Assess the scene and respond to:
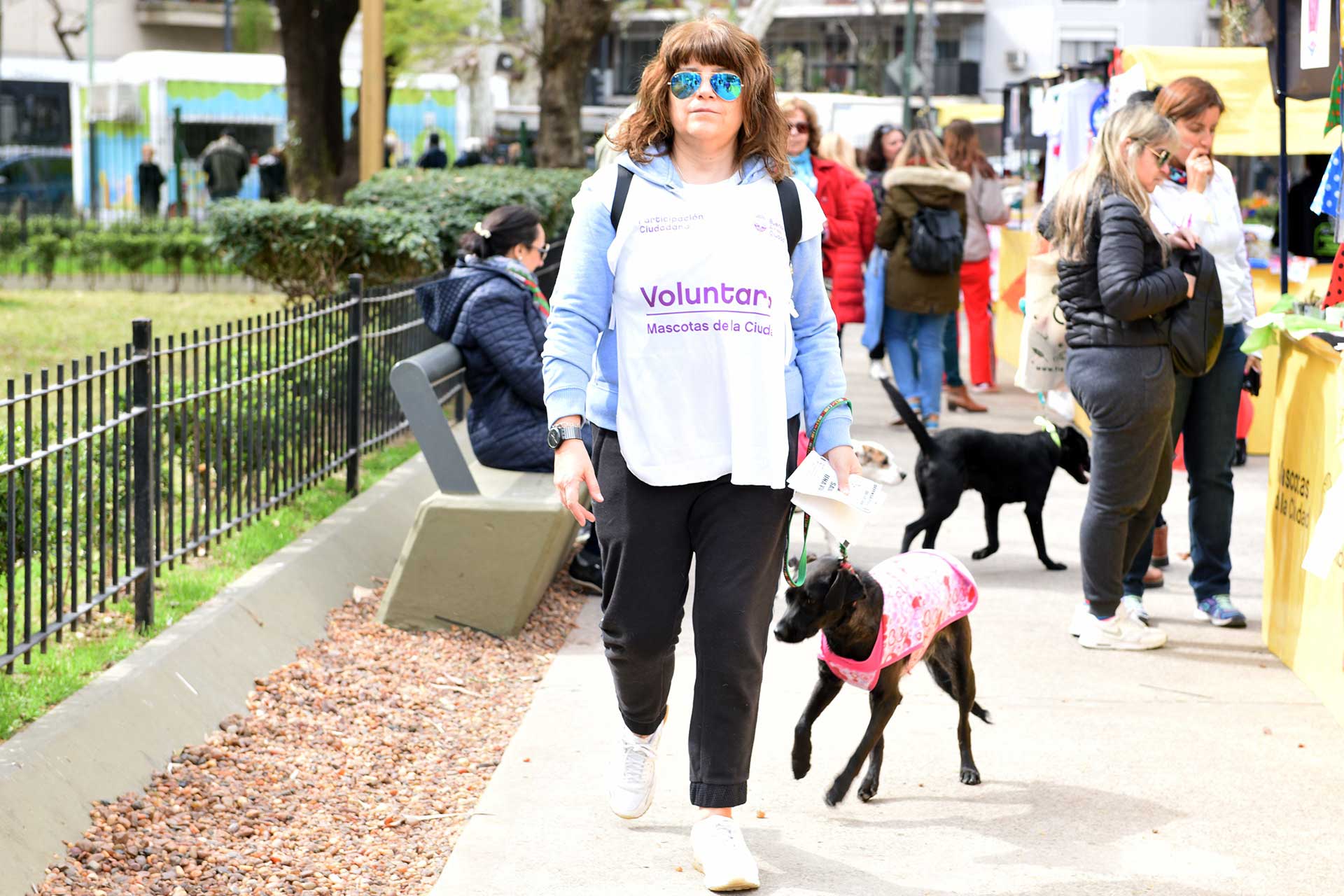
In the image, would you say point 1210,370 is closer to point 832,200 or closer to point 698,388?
point 698,388

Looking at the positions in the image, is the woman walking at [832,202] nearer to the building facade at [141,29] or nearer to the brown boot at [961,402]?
the brown boot at [961,402]

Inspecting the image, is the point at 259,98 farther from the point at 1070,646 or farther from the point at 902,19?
the point at 902,19

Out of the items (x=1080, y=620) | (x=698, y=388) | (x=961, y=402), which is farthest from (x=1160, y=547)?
(x=961, y=402)

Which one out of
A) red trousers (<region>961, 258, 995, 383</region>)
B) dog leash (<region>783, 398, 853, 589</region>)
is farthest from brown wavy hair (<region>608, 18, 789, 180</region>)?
red trousers (<region>961, 258, 995, 383</region>)

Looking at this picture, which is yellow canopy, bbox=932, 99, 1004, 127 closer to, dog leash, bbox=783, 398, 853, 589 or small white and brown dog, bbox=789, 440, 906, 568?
small white and brown dog, bbox=789, 440, 906, 568

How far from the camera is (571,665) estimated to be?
18.6 feet

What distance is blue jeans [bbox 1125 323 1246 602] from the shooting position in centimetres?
594

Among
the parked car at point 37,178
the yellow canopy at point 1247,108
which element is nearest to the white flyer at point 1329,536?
the yellow canopy at point 1247,108

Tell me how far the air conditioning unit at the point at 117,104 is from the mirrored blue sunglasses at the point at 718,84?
30.5 m

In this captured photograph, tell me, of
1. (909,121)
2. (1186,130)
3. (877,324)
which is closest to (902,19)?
(909,121)

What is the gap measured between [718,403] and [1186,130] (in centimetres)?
303

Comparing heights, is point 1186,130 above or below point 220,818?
above

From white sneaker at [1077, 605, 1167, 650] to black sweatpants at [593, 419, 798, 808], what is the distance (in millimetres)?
2471

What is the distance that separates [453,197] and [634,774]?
8957mm
